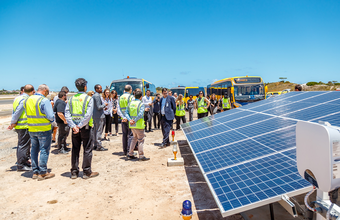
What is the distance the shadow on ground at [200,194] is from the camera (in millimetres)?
3604

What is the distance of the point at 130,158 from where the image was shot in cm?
654

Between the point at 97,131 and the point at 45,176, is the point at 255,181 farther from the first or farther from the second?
the point at 97,131

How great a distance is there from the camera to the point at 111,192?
4.40 metres

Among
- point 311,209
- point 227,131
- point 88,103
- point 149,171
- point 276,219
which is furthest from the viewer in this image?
point 149,171

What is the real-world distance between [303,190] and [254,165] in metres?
0.74

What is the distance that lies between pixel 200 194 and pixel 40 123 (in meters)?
3.92

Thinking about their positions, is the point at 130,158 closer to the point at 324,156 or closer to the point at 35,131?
the point at 35,131

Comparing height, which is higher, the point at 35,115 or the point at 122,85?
the point at 122,85

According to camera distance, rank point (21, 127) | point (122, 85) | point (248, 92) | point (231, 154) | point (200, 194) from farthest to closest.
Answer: point (122, 85)
point (248, 92)
point (21, 127)
point (200, 194)
point (231, 154)

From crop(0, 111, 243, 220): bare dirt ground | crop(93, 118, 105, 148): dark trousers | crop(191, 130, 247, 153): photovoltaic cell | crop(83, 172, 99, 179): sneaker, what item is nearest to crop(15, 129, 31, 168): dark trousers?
crop(0, 111, 243, 220): bare dirt ground

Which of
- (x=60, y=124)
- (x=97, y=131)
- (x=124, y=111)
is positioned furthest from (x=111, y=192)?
(x=60, y=124)

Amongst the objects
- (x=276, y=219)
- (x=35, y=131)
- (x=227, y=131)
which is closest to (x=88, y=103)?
(x=35, y=131)

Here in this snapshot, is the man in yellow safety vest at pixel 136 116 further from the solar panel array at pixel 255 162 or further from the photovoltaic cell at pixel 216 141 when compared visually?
the solar panel array at pixel 255 162

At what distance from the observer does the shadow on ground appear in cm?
360
